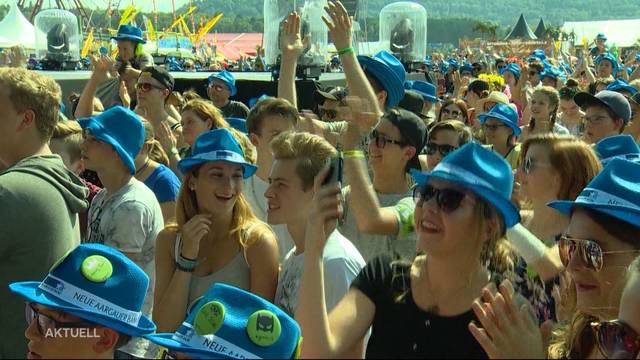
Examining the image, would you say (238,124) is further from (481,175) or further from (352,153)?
(481,175)

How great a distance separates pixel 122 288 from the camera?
10.4 feet

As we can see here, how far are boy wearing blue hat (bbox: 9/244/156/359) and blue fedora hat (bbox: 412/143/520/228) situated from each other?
1.08m

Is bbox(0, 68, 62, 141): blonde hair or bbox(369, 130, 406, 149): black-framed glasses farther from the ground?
bbox(0, 68, 62, 141): blonde hair

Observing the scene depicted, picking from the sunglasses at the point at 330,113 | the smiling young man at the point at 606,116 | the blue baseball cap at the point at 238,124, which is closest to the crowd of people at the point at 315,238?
the blue baseball cap at the point at 238,124

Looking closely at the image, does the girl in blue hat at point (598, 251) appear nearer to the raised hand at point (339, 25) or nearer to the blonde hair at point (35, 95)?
the raised hand at point (339, 25)

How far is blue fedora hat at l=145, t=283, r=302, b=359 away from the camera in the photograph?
279 cm

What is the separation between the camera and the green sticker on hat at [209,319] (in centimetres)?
284

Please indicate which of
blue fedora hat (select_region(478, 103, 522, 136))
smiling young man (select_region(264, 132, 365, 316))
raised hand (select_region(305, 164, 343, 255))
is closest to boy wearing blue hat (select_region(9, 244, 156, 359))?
raised hand (select_region(305, 164, 343, 255))

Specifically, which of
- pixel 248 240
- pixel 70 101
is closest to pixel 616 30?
pixel 70 101

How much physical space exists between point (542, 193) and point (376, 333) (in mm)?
1853

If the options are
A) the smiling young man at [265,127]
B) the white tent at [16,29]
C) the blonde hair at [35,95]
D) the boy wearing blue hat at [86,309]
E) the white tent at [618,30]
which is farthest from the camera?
the white tent at [618,30]

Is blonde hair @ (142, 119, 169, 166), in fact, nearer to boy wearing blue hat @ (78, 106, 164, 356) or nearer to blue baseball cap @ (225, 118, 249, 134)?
boy wearing blue hat @ (78, 106, 164, 356)

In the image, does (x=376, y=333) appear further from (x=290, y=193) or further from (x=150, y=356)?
(x=290, y=193)

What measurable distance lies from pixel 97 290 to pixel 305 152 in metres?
1.33
